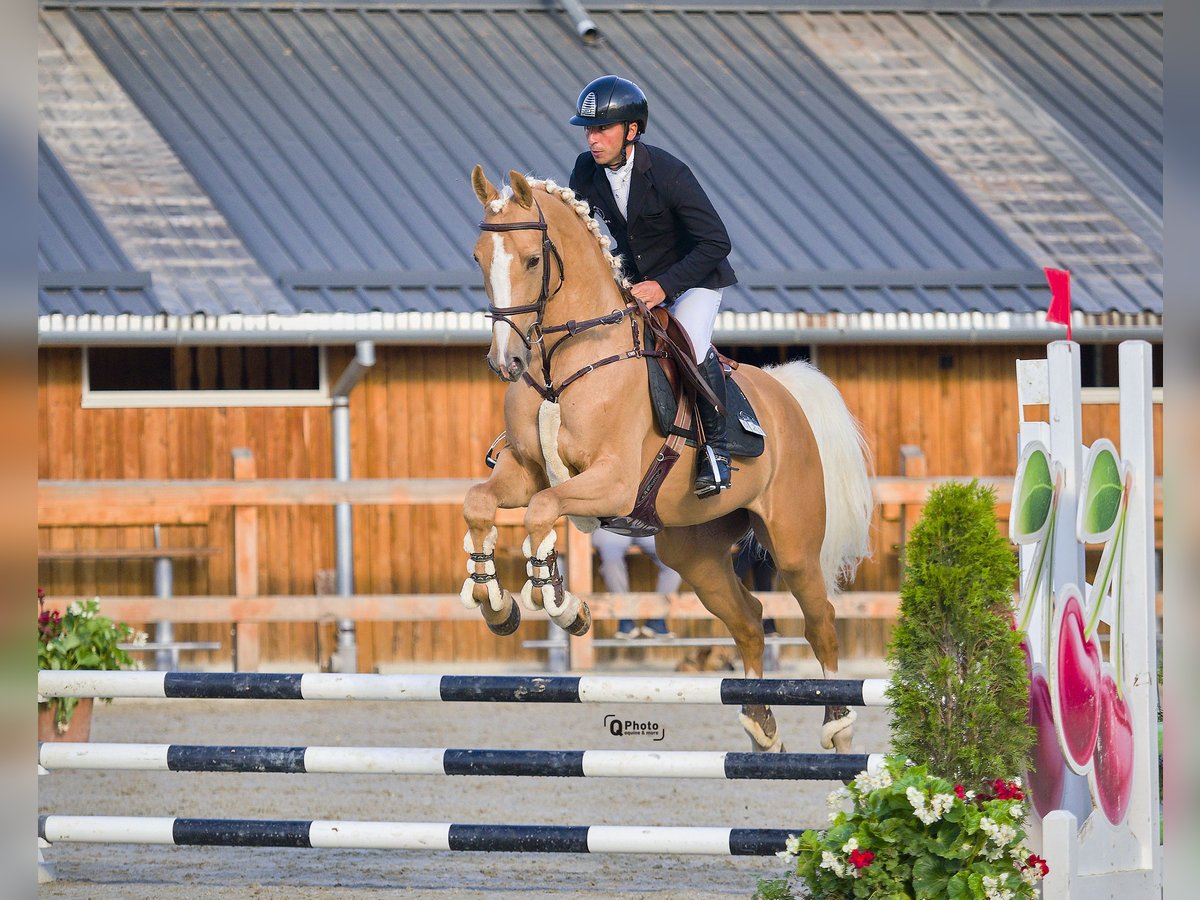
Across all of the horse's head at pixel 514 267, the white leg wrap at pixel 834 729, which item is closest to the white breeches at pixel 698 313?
the horse's head at pixel 514 267

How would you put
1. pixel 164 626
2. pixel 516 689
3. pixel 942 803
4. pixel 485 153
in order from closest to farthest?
pixel 942 803
pixel 516 689
pixel 164 626
pixel 485 153

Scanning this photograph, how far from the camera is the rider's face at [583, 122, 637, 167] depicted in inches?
186

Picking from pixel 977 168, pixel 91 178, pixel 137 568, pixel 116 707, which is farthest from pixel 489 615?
pixel 977 168

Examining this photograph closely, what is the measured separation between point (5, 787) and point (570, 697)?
2992 millimetres

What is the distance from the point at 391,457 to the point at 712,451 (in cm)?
661

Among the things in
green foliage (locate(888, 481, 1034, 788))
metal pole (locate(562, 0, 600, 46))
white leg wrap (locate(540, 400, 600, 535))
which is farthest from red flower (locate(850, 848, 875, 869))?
metal pole (locate(562, 0, 600, 46))

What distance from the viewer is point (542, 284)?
442cm

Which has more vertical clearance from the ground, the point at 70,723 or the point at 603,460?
the point at 603,460

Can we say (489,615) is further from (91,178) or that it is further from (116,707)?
(91,178)

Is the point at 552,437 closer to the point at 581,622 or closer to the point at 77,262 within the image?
the point at 581,622

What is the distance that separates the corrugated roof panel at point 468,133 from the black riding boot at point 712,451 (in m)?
5.78

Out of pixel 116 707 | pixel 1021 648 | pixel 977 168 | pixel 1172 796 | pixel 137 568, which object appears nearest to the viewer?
pixel 1172 796

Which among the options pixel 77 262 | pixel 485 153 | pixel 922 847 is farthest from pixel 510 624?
pixel 485 153

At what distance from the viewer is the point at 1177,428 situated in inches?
55.6
